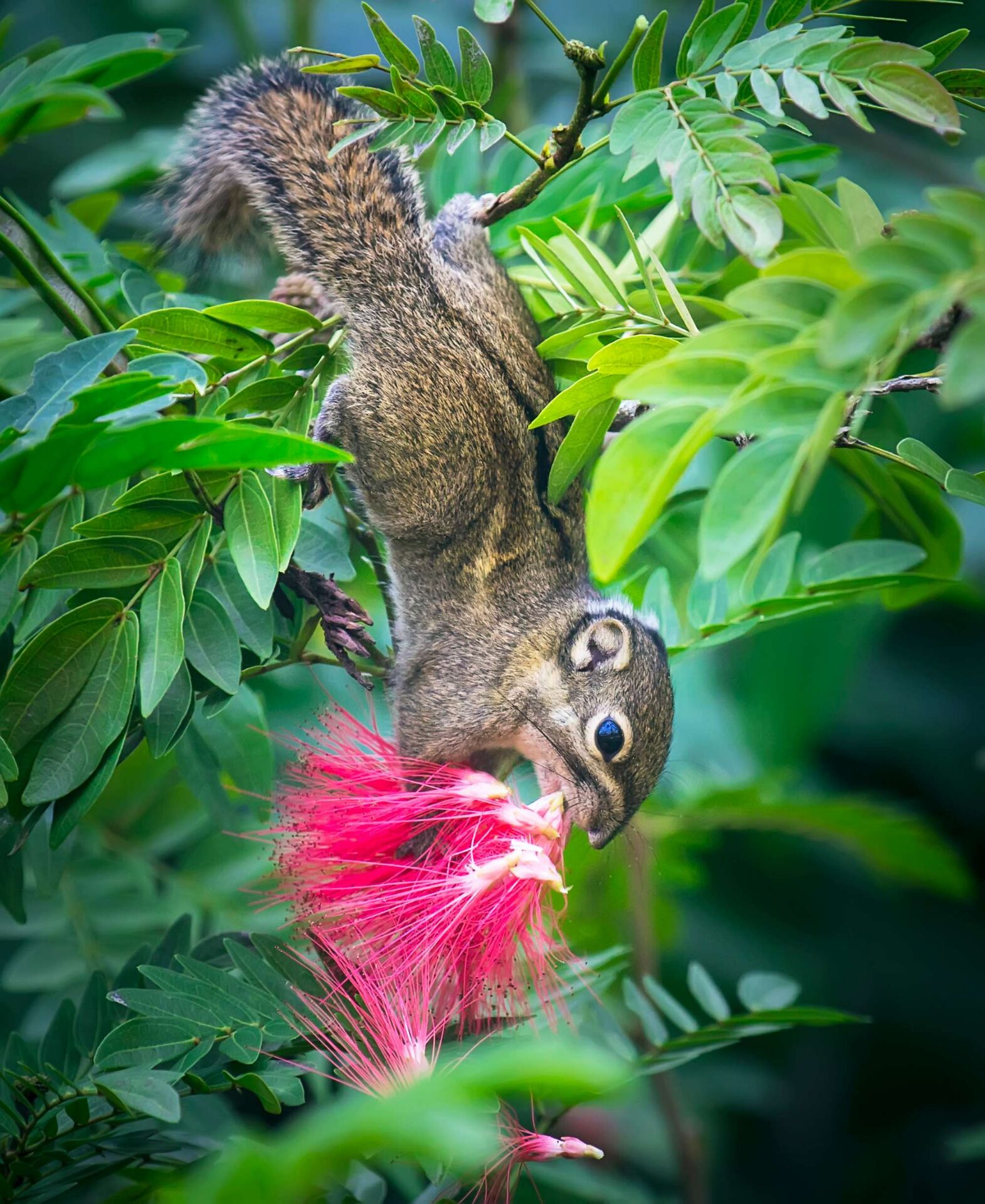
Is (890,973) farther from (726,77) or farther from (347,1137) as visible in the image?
(347,1137)

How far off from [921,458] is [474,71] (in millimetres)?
573

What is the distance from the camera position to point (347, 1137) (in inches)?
16.3

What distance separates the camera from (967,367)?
519 mm

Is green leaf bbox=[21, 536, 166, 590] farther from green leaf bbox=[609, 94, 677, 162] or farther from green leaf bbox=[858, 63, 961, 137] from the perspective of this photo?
green leaf bbox=[858, 63, 961, 137]

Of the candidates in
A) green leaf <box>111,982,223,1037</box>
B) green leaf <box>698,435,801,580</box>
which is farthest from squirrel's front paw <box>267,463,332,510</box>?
green leaf <box>698,435,801,580</box>

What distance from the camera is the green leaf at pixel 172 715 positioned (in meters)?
0.93

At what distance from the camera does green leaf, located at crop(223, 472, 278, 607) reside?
89cm

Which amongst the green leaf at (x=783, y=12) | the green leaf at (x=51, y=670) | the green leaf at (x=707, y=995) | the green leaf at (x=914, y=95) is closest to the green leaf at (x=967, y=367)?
the green leaf at (x=914, y=95)

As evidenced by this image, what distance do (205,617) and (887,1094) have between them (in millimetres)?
2272

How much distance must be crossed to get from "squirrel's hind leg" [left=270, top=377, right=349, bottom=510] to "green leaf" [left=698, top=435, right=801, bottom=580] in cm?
65

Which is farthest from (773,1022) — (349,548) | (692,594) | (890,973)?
(890,973)

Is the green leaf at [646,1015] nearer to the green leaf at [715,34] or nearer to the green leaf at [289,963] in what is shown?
the green leaf at [289,963]

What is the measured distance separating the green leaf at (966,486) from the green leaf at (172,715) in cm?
71

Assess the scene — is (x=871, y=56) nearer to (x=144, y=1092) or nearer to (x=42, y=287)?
(x=42, y=287)
